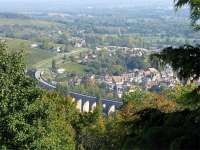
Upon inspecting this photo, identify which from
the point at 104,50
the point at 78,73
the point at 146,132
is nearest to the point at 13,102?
the point at 146,132

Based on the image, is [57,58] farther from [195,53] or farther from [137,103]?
[195,53]

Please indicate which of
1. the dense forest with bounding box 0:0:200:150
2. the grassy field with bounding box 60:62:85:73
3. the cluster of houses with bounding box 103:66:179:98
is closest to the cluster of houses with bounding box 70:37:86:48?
the grassy field with bounding box 60:62:85:73

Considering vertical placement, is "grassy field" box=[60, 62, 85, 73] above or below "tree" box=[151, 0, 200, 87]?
below

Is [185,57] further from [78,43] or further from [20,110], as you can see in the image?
[78,43]

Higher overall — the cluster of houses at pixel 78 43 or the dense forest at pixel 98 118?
the dense forest at pixel 98 118

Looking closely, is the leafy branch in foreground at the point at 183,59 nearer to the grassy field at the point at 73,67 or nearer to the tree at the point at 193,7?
the tree at the point at 193,7

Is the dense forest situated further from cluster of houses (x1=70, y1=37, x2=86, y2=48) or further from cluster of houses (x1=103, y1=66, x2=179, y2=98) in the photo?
cluster of houses (x1=70, y1=37, x2=86, y2=48)

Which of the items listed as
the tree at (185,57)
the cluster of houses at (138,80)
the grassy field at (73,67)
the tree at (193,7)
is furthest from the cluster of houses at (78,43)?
the tree at (185,57)

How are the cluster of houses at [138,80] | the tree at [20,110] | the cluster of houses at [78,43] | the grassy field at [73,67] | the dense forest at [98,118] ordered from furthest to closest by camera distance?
the cluster of houses at [78,43] → the grassy field at [73,67] → the cluster of houses at [138,80] → the tree at [20,110] → the dense forest at [98,118]
